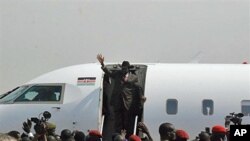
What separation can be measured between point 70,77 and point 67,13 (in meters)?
3.75

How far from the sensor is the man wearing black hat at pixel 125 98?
45.6 ft

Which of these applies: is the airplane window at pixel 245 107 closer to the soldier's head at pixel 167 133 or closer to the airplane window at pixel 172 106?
the airplane window at pixel 172 106

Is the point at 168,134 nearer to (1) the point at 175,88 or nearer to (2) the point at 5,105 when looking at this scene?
(1) the point at 175,88

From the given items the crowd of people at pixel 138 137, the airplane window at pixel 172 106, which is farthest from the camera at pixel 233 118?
the crowd of people at pixel 138 137

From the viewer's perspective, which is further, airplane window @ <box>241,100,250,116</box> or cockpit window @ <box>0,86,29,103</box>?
cockpit window @ <box>0,86,29,103</box>

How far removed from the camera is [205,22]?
57.2 ft

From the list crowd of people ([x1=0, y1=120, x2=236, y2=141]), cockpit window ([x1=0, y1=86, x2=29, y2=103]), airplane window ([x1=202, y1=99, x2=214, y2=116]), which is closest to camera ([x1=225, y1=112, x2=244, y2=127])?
airplane window ([x1=202, y1=99, x2=214, y2=116])

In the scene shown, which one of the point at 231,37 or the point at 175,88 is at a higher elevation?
the point at 231,37

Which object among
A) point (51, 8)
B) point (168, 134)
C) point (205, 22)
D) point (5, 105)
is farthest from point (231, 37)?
point (168, 134)

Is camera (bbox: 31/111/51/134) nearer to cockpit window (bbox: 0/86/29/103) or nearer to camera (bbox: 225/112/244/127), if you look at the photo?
cockpit window (bbox: 0/86/29/103)

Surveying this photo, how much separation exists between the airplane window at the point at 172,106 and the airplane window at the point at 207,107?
60 cm

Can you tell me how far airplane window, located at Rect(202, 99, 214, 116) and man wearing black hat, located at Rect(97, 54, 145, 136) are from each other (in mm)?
1367

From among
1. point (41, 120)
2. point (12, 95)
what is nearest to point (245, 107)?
point (41, 120)

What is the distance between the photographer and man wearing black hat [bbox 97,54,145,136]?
13891 millimetres
